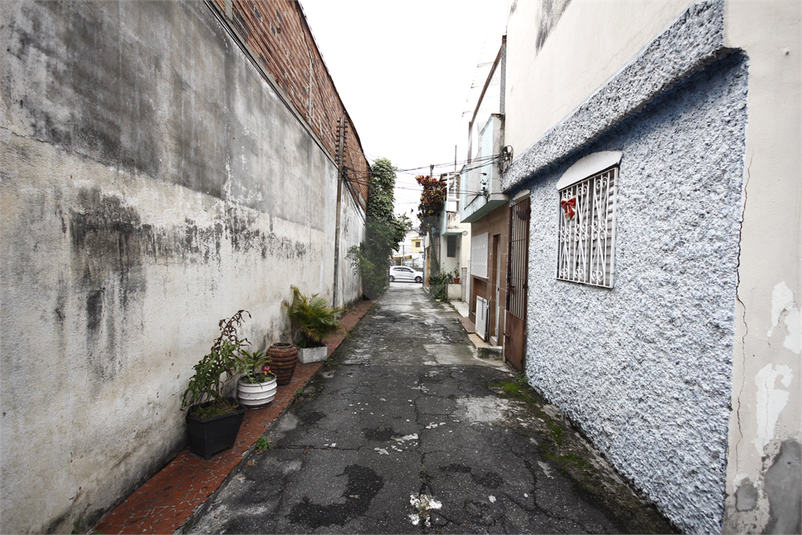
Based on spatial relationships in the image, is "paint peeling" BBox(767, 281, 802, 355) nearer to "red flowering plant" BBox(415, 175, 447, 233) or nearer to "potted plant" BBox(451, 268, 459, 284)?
"red flowering plant" BBox(415, 175, 447, 233)

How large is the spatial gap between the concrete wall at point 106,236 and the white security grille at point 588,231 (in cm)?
358

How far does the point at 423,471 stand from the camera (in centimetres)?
278

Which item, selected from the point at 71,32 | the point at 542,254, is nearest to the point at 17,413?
the point at 71,32

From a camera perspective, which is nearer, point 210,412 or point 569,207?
point 210,412

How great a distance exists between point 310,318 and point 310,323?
0.09 m

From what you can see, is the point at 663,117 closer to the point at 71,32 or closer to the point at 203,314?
the point at 71,32

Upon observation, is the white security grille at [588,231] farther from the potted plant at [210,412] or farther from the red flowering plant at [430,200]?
the red flowering plant at [430,200]

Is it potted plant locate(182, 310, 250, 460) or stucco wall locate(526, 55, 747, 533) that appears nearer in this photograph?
stucco wall locate(526, 55, 747, 533)

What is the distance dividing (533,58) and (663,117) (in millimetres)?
2784

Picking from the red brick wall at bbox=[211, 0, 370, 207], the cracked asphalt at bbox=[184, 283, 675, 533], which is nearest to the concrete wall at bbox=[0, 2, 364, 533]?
the red brick wall at bbox=[211, 0, 370, 207]

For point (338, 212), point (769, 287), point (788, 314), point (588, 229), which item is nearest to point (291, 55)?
point (338, 212)

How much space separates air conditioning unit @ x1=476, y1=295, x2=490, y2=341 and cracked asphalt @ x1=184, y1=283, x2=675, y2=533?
2.24 metres

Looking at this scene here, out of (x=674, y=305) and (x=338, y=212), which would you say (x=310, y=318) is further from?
(x=674, y=305)

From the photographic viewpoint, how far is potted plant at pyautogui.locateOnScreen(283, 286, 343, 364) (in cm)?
541
